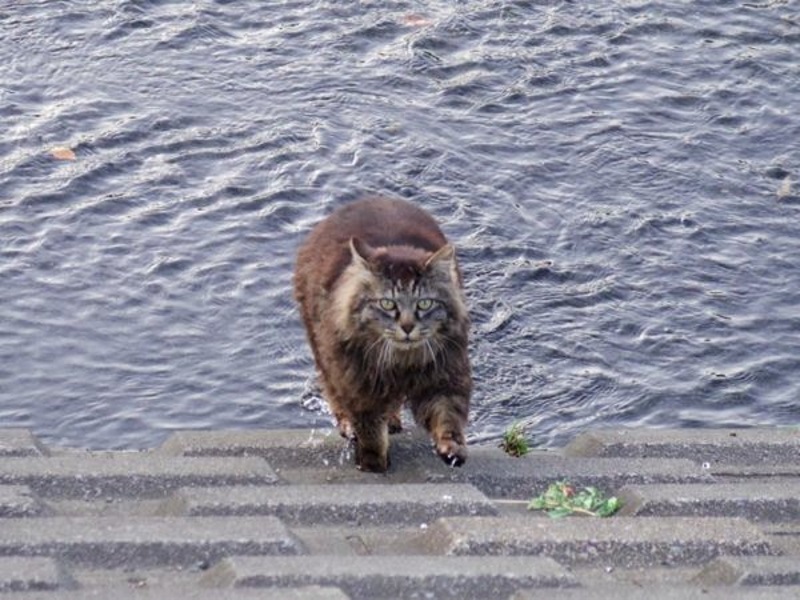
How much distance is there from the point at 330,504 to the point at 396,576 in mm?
827

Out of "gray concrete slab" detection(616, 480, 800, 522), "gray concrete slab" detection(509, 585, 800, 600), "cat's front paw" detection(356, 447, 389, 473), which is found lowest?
"cat's front paw" detection(356, 447, 389, 473)

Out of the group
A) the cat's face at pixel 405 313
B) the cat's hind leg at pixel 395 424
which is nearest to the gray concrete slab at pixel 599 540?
the cat's face at pixel 405 313

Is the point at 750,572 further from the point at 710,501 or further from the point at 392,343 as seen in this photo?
the point at 392,343

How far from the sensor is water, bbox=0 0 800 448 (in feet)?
28.6

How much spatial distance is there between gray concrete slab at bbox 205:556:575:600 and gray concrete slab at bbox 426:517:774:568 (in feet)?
0.88

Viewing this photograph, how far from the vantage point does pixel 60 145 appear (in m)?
10.6

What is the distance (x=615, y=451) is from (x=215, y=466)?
141 cm

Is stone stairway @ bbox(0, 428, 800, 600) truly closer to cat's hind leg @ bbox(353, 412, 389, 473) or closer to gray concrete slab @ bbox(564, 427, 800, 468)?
gray concrete slab @ bbox(564, 427, 800, 468)

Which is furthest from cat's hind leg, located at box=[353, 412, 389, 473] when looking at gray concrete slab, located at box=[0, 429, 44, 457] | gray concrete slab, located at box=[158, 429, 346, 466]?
gray concrete slab, located at box=[0, 429, 44, 457]

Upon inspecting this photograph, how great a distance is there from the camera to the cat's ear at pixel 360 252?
6.29m

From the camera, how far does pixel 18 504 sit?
4633 mm

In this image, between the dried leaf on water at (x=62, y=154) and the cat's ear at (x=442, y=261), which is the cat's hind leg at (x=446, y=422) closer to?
the cat's ear at (x=442, y=261)

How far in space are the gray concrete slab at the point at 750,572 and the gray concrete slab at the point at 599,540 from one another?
0.15 m

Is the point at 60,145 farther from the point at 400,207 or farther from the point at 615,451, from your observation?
the point at 615,451
